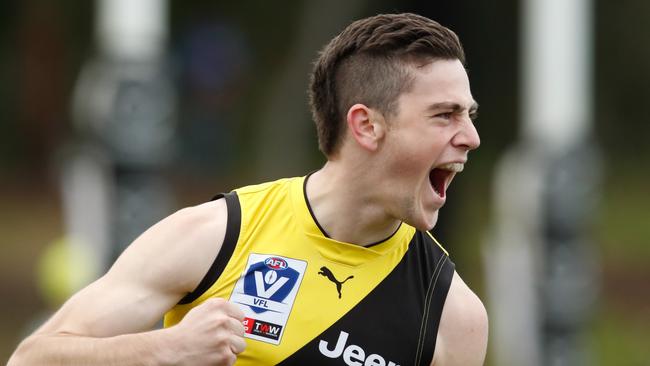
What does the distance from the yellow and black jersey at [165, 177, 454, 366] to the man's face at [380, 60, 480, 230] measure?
0.21 metres

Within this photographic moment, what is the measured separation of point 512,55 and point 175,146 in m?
6.56

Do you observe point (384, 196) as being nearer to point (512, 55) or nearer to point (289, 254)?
point (289, 254)

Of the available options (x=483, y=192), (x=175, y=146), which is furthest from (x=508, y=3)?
(x=175, y=146)

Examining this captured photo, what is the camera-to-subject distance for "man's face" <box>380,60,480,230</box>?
5316mm

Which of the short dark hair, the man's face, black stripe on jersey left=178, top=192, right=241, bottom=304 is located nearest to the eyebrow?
the man's face

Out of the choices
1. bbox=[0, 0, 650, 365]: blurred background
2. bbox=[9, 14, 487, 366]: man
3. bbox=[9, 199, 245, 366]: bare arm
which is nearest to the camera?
bbox=[9, 199, 245, 366]: bare arm

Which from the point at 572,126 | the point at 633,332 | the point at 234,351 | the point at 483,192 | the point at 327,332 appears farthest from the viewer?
the point at 483,192

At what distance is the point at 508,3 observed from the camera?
28203 millimetres

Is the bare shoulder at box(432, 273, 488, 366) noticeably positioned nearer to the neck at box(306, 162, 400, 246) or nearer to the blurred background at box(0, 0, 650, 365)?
the neck at box(306, 162, 400, 246)

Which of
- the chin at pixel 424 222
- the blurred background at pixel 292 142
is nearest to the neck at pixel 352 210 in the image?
the chin at pixel 424 222

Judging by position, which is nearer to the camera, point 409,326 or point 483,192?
point 409,326

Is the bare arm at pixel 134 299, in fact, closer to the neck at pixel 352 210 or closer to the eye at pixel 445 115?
the neck at pixel 352 210

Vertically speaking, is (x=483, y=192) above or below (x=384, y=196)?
below

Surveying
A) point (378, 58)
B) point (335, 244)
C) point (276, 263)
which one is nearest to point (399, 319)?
point (335, 244)
